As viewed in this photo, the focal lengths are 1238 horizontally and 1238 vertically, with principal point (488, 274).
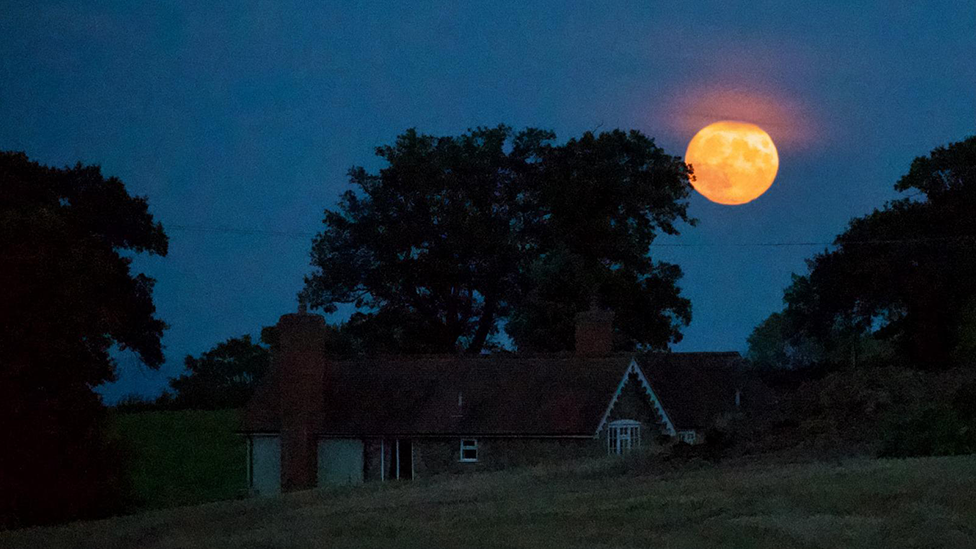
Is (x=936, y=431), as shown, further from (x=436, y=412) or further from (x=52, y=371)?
(x=436, y=412)

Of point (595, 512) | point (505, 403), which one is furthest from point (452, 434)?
point (595, 512)

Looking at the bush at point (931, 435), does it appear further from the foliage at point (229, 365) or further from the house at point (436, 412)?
the foliage at point (229, 365)

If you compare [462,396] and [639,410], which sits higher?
[462,396]

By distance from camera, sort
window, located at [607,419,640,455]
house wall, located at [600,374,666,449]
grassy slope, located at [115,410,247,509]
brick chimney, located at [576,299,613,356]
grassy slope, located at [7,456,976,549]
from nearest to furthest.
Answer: grassy slope, located at [7,456,976,549] → window, located at [607,419,640,455] → house wall, located at [600,374,666,449] → brick chimney, located at [576,299,613,356] → grassy slope, located at [115,410,247,509]

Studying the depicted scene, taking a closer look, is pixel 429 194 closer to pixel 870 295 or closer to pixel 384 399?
pixel 384 399

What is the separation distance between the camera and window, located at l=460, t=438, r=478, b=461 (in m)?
51.0

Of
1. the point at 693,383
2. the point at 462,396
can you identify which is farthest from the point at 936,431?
the point at 693,383

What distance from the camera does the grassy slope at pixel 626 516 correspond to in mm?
17125

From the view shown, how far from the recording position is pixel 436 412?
175 feet

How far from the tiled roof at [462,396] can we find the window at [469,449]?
1.45 ft

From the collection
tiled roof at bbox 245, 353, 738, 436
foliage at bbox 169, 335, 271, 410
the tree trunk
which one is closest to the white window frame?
tiled roof at bbox 245, 353, 738, 436

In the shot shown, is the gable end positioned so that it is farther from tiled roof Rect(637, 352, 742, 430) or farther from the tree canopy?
the tree canopy

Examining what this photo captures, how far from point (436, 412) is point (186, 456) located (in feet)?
72.7

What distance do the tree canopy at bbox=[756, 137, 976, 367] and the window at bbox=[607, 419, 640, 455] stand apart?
1822cm
